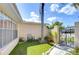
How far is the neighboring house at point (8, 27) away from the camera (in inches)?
149

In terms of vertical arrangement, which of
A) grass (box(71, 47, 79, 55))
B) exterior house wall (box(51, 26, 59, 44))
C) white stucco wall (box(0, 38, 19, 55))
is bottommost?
grass (box(71, 47, 79, 55))

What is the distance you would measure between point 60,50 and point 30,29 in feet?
2.74

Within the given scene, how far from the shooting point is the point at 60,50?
4.03m

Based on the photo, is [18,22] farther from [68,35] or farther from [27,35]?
[68,35]

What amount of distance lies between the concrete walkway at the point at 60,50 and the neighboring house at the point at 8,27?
0.87m

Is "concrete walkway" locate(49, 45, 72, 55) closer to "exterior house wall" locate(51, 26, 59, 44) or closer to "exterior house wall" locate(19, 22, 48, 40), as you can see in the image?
"exterior house wall" locate(51, 26, 59, 44)

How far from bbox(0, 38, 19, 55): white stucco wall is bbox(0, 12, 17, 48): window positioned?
67 millimetres

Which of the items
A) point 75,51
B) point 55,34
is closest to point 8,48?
point 55,34

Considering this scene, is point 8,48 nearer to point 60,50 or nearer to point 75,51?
point 60,50

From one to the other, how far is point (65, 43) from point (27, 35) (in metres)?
0.88

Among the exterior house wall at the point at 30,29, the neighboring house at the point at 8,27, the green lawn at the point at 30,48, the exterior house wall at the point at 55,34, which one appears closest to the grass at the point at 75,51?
the exterior house wall at the point at 55,34

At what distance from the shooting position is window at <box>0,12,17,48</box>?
3.81 metres

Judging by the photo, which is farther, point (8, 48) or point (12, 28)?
point (12, 28)

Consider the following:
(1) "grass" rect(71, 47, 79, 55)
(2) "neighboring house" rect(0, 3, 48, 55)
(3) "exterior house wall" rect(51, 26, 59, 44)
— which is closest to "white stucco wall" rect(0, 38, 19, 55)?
(2) "neighboring house" rect(0, 3, 48, 55)
